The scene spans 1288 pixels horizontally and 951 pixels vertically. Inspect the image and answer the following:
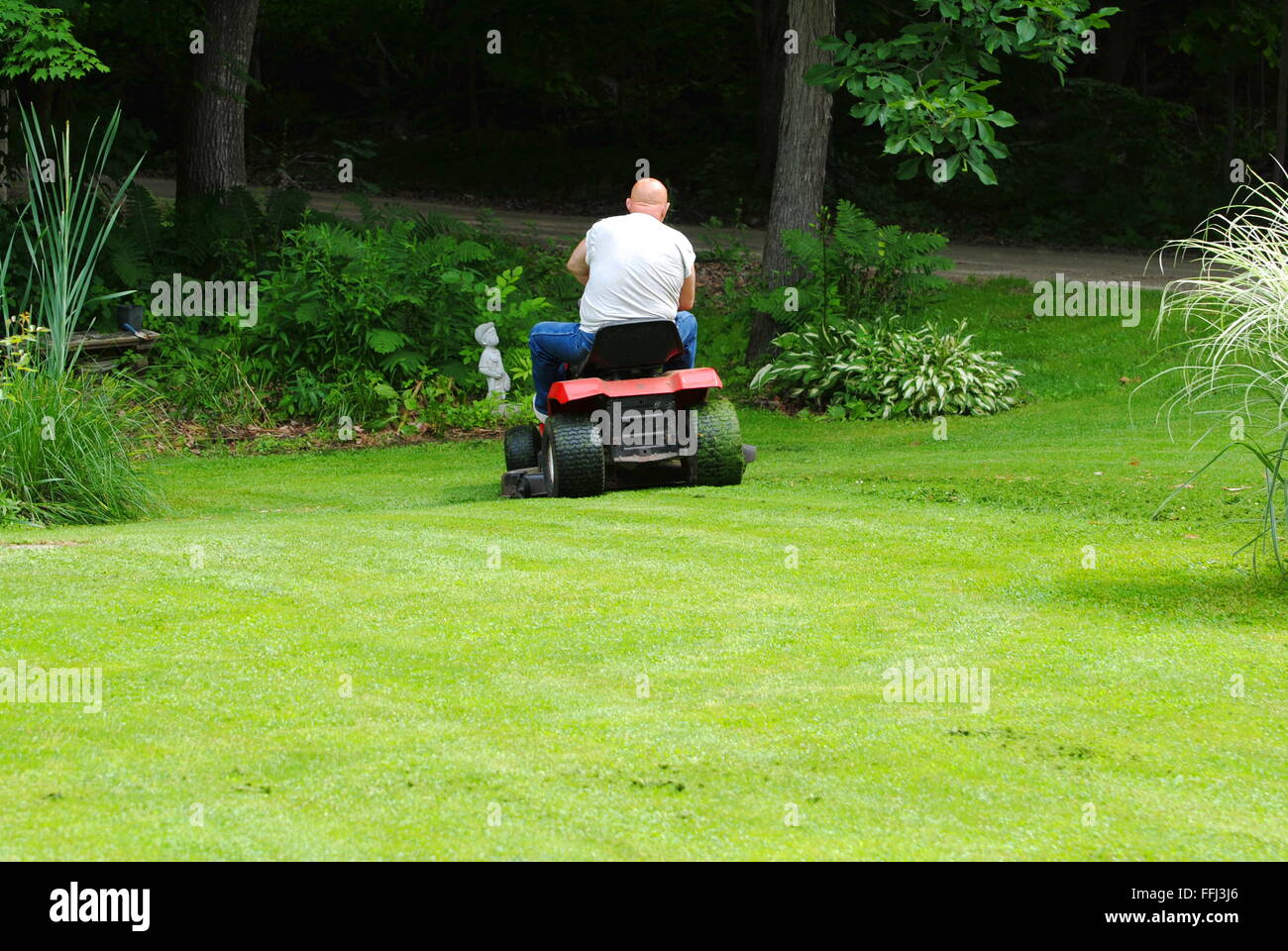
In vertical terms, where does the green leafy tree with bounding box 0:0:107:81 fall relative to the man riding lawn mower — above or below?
above

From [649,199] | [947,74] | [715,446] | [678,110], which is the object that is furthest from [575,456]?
[678,110]

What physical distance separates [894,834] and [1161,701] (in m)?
1.50

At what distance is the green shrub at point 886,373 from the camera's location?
1372 cm

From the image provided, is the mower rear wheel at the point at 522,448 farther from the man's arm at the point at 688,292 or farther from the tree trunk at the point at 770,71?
the tree trunk at the point at 770,71

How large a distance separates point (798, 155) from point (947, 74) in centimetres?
310

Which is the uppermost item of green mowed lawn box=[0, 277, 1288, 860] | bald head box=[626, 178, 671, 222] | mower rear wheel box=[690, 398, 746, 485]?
bald head box=[626, 178, 671, 222]

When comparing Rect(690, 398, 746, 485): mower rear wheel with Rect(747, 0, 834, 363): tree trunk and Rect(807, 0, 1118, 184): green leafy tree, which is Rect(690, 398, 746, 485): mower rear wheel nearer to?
Rect(807, 0, 1118, 184): green leafy tree

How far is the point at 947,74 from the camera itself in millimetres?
Answer: 12211

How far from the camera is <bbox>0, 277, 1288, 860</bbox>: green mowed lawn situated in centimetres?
392

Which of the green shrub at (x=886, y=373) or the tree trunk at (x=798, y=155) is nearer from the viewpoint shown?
the green shrub at (x=886, y=373)

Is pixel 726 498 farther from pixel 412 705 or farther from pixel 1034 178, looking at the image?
pixel 1034 178

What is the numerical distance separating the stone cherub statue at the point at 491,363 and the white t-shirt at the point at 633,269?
15.1 ft

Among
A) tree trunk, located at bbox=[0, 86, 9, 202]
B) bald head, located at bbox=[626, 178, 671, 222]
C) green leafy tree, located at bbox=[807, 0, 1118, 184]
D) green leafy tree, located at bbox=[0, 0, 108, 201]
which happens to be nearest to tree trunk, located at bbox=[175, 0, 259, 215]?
tree trunk, located at bbox=[0, 86, 9, 202]

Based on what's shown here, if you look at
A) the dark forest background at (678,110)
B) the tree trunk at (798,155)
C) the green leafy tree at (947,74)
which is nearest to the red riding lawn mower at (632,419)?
the green leafy tree at (947,74)
